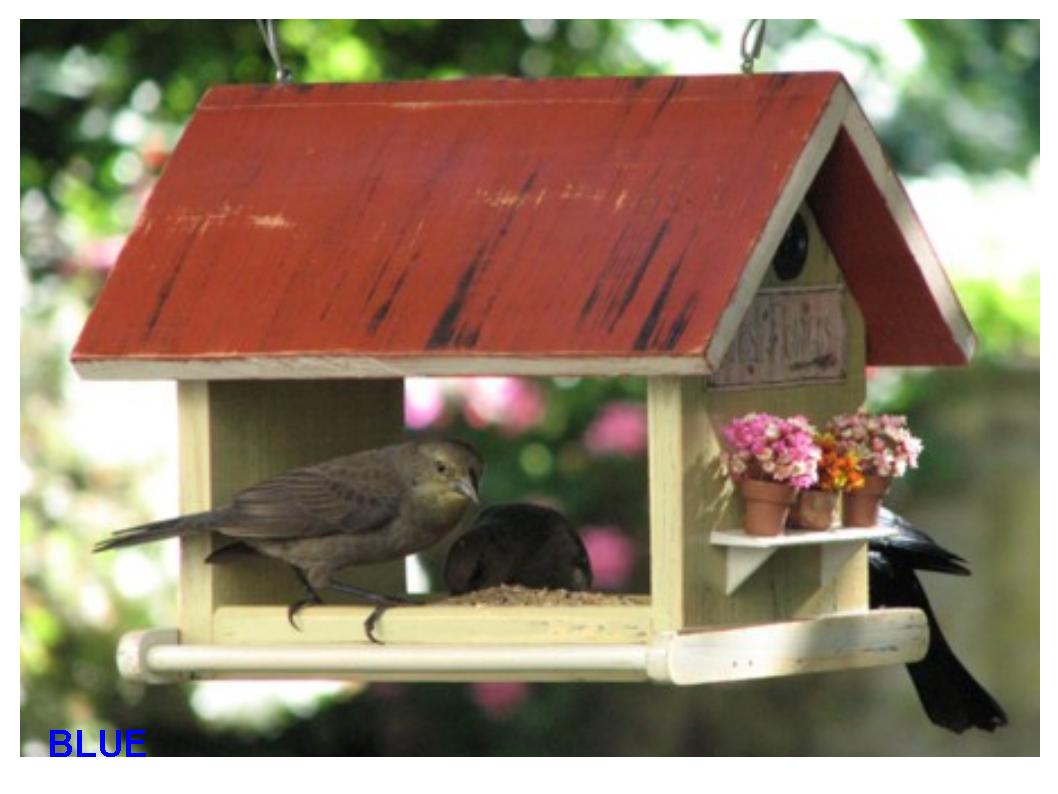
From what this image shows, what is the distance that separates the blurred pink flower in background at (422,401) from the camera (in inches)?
289

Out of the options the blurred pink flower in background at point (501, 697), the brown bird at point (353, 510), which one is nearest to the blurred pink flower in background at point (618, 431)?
the blurred pink flower in background at point (501, 697)

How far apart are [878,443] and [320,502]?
3.33 ft

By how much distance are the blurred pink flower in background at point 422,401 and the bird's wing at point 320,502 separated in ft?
7.54

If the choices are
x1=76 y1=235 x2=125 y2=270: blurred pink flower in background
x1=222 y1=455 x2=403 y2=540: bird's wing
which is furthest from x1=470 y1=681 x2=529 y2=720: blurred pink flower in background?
x1=222 y1=455 x2=403 y2=540: bird's wing

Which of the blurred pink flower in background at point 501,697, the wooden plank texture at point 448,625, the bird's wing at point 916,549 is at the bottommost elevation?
the blurred pink flower in background at point 501,697

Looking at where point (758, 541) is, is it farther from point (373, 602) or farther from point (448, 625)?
point (373, 602)

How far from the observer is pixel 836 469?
15.9 feet

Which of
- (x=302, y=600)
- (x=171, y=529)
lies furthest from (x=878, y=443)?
(x=171, y=529)

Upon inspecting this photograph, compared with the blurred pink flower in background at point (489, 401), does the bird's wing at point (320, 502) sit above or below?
below

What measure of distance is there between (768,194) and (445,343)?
A: 0.60 m

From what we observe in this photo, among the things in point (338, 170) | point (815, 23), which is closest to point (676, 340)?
point (338, 170)

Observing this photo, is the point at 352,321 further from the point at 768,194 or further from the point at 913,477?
the point at 913,477

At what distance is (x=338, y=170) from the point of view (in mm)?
5035

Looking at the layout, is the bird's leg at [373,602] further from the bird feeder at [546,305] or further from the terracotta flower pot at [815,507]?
the terracotta flower pot at [815,507]
